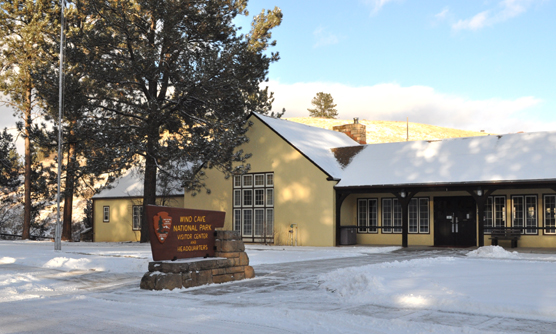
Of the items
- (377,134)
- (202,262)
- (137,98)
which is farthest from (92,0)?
(377,134)

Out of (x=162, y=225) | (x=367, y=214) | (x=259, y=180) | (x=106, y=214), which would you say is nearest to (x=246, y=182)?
(x=259, y=180)

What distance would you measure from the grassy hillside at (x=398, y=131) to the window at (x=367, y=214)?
60747mm

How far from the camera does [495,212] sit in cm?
2398

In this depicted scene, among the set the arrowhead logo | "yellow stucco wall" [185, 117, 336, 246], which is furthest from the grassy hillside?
the arrowhead logo

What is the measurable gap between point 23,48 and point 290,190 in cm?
1880

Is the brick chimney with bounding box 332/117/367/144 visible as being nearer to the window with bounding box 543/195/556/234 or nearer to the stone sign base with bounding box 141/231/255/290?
the window with bounding box 543/195/556/234

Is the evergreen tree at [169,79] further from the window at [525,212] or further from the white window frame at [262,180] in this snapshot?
the window at [525,212]

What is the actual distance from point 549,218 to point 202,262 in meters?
16.8

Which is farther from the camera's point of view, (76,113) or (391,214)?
(76,113)

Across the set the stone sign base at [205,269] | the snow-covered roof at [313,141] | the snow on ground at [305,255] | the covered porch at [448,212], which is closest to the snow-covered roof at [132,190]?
the snow-covered roof at [313,141]

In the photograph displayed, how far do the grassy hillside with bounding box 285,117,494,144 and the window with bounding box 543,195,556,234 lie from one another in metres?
64.1

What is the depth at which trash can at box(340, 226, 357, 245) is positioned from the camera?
25.6 meters

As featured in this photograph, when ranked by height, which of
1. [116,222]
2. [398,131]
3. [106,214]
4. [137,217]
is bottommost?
[116,222]

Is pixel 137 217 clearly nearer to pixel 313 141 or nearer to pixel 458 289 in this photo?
pixel 313 141
